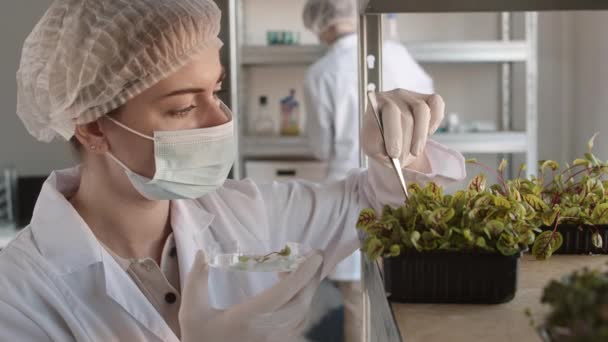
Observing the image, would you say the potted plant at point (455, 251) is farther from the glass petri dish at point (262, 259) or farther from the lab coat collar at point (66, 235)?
the lab coat collar at point (66, 235)

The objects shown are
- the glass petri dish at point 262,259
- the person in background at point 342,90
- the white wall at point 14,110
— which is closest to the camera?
the glass petri dish at point 262,259

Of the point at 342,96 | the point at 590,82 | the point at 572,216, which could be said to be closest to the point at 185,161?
the point at 572,216

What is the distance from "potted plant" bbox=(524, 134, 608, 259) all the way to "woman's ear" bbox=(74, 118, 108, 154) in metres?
0.78

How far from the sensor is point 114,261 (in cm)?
138

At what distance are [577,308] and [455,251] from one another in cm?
39

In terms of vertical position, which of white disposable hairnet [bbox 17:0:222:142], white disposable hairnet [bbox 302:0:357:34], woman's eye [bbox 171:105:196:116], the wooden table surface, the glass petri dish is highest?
white disposable hairnet [bbox 302:0:357:34]

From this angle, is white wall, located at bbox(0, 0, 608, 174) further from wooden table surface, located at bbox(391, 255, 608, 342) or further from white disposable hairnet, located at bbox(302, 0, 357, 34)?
wooden table surface, located at bbox(391, 255, 608, 342)

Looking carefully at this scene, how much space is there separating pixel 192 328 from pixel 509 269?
573 millimetres

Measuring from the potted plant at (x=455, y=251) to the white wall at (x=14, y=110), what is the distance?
9.06 ft

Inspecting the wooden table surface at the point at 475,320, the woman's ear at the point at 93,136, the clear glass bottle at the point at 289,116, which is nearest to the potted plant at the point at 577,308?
the wooden table surface at the point at 475,320


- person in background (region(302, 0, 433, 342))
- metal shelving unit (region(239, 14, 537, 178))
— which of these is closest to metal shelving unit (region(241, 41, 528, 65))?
metal shelving unit (region(239, 14, 537, 178))

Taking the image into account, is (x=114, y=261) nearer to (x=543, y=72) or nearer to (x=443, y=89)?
(x=443, y=89)

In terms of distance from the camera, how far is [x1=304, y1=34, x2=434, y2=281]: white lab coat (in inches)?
127

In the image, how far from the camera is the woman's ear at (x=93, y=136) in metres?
1.42
